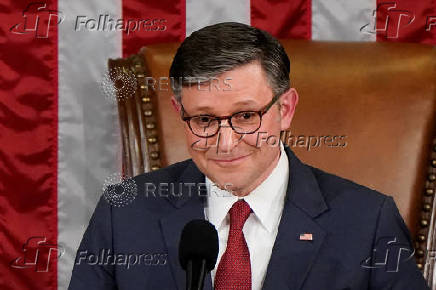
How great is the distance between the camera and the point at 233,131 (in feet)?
4.30

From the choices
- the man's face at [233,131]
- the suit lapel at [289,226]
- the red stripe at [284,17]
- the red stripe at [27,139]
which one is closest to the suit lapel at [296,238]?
the suit lapel at [289,226]

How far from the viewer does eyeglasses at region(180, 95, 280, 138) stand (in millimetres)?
1308

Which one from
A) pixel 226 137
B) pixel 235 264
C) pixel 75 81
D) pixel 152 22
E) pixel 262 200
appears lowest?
pixel 235 264

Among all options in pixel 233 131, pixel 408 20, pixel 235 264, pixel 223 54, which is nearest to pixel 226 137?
pixel 233 131

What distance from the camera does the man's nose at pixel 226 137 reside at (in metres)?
1.30

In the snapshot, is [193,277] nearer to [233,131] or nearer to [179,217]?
[233,131]

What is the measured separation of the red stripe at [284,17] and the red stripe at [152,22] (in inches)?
8.1

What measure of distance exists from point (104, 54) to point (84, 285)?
0.73 m

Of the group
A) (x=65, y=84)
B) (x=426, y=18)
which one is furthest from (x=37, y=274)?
(x=426, y=18)

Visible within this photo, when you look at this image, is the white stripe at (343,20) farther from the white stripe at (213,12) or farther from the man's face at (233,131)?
the man's face at (233,131)

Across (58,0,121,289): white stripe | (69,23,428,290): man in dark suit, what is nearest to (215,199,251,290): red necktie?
(69,23,428,290): man in dark suit

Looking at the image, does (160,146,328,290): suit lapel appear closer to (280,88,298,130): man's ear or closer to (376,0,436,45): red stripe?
(280,88,298,130): man's ear

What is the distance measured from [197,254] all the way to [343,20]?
3.99 ft

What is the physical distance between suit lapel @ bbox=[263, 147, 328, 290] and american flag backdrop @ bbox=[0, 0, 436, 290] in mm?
641
